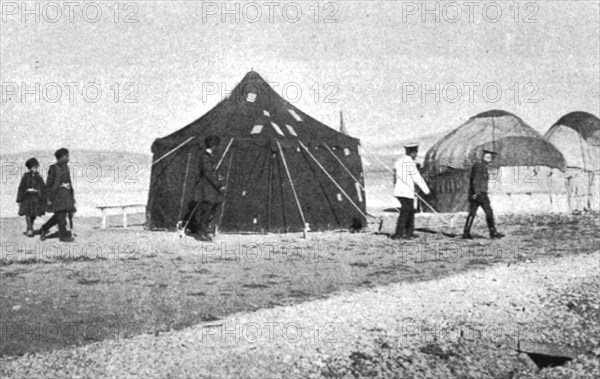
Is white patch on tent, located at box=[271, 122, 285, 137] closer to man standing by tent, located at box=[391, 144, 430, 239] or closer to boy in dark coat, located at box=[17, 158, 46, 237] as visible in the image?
man standing by tent, located at box=[391, 144, 430, 239]

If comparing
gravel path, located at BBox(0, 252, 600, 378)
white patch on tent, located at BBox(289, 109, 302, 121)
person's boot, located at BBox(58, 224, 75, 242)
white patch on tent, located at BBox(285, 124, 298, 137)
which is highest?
white patch on tent, located at BBox(289, 109, 302, 121)

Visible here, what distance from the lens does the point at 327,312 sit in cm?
557

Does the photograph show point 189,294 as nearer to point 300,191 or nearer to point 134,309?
point 134,309

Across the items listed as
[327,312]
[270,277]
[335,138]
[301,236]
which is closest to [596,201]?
[335,138]

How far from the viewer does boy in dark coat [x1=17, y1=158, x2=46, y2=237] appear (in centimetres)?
1270

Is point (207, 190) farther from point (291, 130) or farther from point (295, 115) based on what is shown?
point (295, 115)

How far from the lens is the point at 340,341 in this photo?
4.71 meters

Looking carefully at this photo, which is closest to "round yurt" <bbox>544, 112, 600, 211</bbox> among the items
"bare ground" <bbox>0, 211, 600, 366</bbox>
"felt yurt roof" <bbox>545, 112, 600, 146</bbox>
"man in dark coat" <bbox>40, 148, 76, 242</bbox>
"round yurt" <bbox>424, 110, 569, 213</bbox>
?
"felt yurt roof" <bbox>545, 112, 600, 146</bbox>

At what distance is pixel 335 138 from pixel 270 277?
23.8 ft

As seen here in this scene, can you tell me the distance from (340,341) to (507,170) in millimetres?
21285

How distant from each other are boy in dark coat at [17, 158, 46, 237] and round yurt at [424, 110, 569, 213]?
53.0 feet

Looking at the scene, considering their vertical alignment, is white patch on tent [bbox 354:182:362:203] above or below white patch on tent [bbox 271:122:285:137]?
below

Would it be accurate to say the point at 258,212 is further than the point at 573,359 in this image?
Yes

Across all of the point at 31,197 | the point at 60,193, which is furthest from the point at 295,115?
the point at 31,197
